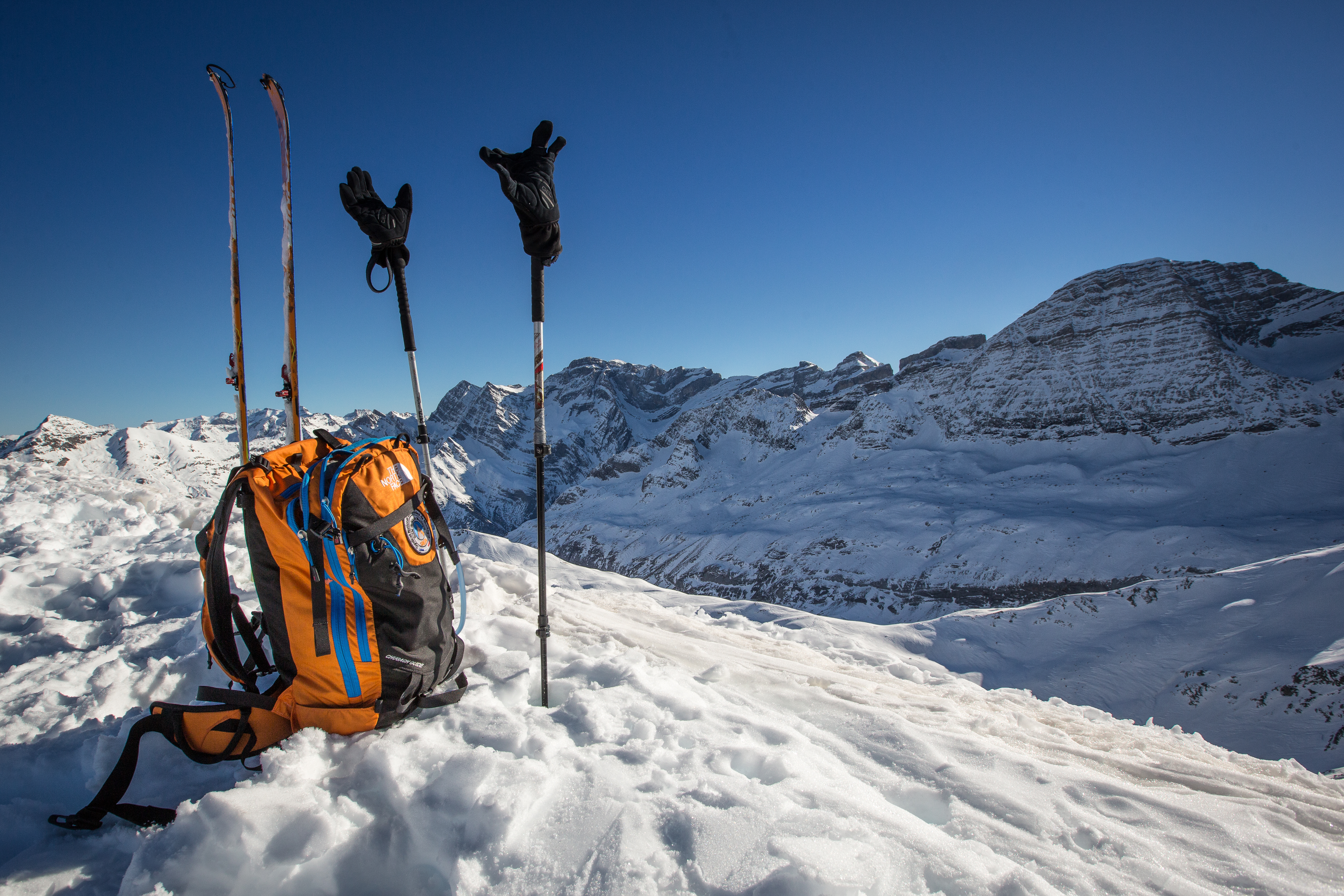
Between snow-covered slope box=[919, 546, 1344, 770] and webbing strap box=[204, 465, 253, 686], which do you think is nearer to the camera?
webbing strap box=[204, 465, 253, 686]

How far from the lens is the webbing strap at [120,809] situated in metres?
1.85

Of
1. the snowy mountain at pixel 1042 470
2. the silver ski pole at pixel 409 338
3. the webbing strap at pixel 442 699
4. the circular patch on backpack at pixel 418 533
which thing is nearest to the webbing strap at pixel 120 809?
the webbing strap at pixel 442 699

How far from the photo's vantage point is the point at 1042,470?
72562mm

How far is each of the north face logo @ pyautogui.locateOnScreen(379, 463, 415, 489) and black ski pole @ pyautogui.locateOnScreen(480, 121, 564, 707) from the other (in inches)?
26.7

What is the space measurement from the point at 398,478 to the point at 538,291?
4.52ft

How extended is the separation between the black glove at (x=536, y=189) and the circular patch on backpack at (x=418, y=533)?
1.68 m

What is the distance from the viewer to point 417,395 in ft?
14.6

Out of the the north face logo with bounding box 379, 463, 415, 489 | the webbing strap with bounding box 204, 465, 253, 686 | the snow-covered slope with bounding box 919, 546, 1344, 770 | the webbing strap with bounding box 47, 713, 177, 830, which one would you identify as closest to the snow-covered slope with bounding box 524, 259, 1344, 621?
the snow-covered slope with bounding box 919, 546, 1344, 770

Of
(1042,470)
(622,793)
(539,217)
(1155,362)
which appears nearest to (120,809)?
(622,793)

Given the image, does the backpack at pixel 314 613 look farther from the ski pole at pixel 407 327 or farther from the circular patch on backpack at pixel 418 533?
the ski pole at pixel 407 327

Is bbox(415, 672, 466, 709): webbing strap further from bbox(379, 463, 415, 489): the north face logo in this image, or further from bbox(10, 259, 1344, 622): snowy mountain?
bbox(10, 259, 1344, 622): snowy mountain

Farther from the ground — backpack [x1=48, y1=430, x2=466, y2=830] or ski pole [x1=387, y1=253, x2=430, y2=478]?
ski pole [x1=387, y1=253, x2=430, y2=478]

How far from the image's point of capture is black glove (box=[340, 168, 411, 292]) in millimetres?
4027

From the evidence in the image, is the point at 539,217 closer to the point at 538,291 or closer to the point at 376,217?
the point at 538,291
